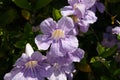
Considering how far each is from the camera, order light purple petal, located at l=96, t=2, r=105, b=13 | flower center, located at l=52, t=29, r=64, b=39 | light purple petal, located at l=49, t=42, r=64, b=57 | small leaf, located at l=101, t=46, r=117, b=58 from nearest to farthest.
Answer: light purple petal, located at l=49, t=42, r=64, b=57 < flower center, located at l=52, t=29, r=64, b=39 < small leaf, located at l=101, t=46, r=117, b=58 < light purple petal, located at l=96, t=2, r=105, b=13

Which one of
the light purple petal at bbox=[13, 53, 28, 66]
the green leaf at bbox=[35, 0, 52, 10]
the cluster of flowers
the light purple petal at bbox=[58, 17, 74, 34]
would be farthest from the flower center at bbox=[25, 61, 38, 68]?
the green leaf at bbox=[35, 0, 52, 10]

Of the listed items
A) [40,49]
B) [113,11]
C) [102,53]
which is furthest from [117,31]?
[40,49]

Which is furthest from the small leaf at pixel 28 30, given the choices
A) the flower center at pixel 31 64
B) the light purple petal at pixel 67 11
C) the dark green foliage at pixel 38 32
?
the light purple petal at pixel 67 11

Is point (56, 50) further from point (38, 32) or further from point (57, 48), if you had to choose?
point (38, 32)

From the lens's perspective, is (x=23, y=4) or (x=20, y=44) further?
(x=23, y=4)

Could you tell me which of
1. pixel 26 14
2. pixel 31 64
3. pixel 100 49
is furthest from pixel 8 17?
pixel 100 49

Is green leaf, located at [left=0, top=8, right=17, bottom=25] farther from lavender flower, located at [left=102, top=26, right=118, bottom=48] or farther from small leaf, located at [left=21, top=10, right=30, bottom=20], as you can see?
lavender flower, located at [left=102, top=26, right=118, bottom=48]
